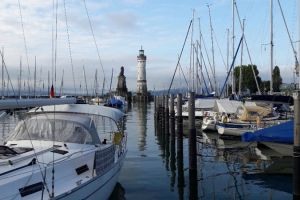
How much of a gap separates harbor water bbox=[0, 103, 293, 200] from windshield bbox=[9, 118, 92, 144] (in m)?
0.54

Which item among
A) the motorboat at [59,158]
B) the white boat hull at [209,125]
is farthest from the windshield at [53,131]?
the white boat hull at [209,125]

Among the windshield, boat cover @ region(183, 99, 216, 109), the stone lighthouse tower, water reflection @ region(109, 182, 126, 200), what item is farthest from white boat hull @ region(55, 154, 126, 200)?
the stone lighthouse tower

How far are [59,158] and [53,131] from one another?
210 cm

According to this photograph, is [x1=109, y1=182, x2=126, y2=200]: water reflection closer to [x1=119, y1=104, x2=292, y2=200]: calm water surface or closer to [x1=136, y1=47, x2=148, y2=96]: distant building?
[x1=119, y1=104, x2=292, y2=200]: calm water surface

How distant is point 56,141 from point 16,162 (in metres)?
2.52

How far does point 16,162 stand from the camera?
9312mm

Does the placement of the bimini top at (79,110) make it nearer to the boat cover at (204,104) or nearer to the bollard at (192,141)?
the bollard at (192,141)

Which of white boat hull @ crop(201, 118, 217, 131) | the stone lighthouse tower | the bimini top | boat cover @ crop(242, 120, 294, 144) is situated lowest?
white boat hull @ crop(201, 118, 217, 131)

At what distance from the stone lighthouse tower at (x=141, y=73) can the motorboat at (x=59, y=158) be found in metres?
79.8

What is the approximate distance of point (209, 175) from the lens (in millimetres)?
16953

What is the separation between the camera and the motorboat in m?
8.43

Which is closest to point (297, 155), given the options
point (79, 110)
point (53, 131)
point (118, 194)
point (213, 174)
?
point (118, 194)

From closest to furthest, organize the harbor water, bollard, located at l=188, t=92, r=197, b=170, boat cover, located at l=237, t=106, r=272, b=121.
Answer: the harbor water → bollard, located at l=188, t=92, r=197, b=170 → boat cover, located at l=237, t=106, r=272, b=121

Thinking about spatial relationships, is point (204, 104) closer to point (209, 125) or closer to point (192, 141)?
point (209, 125)
